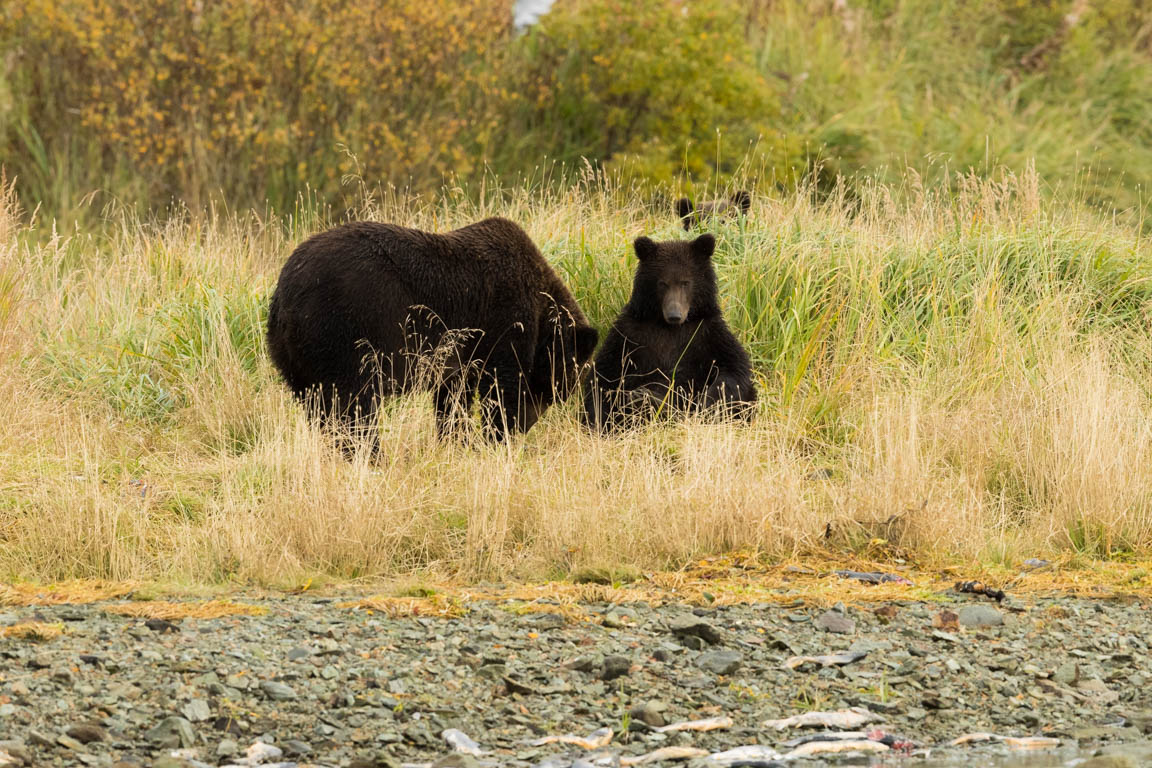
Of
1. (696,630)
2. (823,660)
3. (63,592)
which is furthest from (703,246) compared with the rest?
(63,592)

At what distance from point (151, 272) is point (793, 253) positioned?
476 cm

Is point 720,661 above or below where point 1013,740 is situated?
above

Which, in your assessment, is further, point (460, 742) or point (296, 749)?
point (460, 742)

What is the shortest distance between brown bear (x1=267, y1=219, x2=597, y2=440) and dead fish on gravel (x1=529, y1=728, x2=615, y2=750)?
338cm

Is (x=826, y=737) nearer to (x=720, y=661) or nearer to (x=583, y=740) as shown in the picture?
(x=720, y=661)

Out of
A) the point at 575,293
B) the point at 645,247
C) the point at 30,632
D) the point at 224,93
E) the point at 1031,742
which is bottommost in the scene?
the point at 1031,742

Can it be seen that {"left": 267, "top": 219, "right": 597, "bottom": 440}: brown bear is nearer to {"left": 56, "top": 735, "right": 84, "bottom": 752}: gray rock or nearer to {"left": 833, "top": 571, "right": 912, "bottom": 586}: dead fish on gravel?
{"left": 833, "top": 571, "right": 912, "bottom": 586}: dead fish on gravel

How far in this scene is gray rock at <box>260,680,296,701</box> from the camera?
4859mm

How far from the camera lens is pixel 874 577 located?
6.55 m

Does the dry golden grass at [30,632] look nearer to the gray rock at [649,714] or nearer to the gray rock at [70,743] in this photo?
the gray rock at [70,743]

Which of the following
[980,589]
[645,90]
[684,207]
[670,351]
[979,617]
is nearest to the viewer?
[979,617]

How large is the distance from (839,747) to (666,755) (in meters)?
0.57

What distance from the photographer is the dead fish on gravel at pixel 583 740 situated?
4.69 m

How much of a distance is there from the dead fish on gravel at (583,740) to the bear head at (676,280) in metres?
4.02
